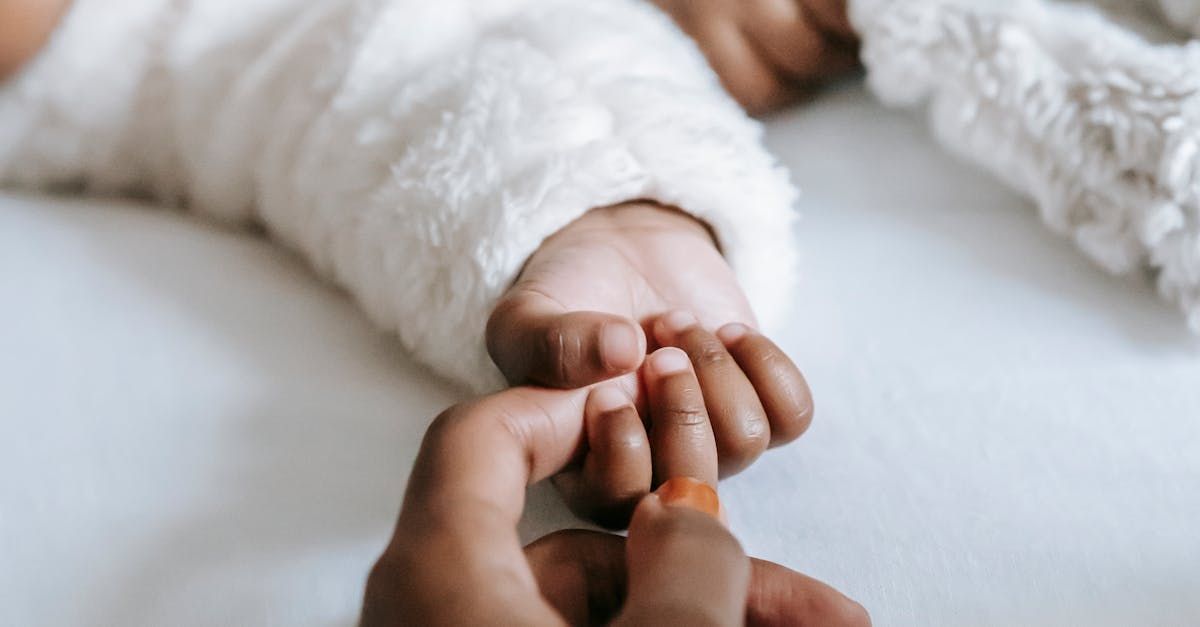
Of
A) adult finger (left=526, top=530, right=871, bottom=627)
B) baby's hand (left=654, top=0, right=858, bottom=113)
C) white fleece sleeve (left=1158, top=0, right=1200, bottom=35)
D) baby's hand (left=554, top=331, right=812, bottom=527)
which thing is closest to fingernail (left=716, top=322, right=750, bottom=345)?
baby's hand (left=554, top=331, right=812, bottom=527)

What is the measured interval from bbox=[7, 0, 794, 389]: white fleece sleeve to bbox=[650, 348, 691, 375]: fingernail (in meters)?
0.08

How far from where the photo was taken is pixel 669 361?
1.30 feet

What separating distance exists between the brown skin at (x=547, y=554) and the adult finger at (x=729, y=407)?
0.01 m

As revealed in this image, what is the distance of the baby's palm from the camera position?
363 mm

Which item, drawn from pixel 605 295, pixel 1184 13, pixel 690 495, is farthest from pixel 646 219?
pixel 1184 13

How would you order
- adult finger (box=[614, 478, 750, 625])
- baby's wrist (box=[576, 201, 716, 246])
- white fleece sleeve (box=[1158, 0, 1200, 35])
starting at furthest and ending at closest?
white fleece sleeve (box=[1158, 0, 1200, 35]) → baby's wrist (box=[576, 201, 716, 246]) → adult finger (box=[614, 478, 750, 625])

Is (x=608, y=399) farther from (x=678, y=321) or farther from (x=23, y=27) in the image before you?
(x=23, y=27)

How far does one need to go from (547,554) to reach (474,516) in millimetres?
52

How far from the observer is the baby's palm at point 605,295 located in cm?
36

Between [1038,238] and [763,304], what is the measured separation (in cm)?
18

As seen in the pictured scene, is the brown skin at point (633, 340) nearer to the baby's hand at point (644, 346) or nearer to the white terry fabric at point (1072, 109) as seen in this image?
the baby's hand at point (644, 346)

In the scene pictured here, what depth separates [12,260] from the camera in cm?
53

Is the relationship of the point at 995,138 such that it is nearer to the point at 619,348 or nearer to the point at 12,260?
the point at 619,348

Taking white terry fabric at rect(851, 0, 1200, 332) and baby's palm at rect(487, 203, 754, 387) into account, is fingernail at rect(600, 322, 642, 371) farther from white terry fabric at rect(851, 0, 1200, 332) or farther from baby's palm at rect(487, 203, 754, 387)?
white terry fabric at rect(851, 0, 1200, 332)
